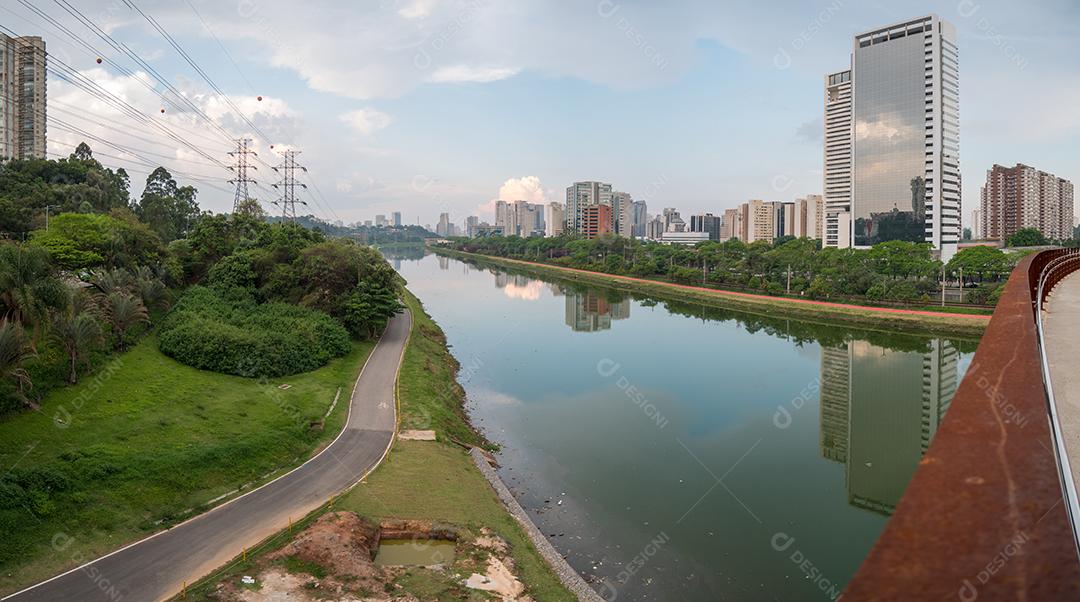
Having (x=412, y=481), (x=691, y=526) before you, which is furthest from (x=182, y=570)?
(x=691, y=526)

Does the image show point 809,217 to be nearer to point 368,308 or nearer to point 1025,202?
point 1025,202

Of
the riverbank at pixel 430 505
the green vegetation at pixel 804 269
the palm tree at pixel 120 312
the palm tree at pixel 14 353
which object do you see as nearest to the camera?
the riverbank at pixel 430 505

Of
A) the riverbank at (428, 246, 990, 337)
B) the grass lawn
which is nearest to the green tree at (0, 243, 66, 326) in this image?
the grass lawn

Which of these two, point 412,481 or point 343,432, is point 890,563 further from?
point 343,432

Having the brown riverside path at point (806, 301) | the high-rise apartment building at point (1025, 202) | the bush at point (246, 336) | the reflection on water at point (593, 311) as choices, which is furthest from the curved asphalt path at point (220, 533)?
the high-rise apartment building at point (1025, 202)

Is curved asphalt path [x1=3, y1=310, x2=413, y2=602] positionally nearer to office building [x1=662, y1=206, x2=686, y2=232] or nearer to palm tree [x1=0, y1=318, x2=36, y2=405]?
palm tree [x1=0, y1=318, x2=36, y2=405]

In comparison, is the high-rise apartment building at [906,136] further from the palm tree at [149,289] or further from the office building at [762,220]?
the palm tree at [149,289]
